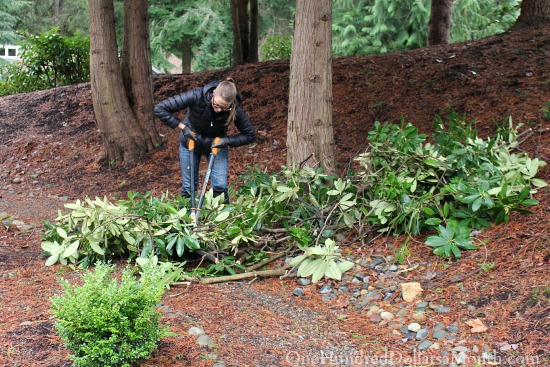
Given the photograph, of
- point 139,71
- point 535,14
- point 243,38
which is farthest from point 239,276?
point 243,38

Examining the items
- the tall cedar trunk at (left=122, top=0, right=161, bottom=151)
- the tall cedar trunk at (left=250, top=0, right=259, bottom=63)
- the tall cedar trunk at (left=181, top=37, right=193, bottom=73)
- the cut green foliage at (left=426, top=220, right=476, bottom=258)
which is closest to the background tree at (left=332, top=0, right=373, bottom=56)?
the tall cedar trunk at (left=181, top=37, right=193, bottom=73)

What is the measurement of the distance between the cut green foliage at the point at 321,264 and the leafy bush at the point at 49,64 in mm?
10094

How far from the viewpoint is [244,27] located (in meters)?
12.6

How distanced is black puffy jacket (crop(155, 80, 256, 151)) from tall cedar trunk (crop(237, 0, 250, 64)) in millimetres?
7156

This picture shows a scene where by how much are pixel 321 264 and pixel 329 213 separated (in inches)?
28.9

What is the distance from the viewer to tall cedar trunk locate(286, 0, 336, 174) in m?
5.94

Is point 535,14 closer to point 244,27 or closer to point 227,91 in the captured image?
point 244,27

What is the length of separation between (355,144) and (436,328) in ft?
14.9

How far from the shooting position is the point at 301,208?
553 centimetres

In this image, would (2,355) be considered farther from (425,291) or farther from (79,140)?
(79,140)

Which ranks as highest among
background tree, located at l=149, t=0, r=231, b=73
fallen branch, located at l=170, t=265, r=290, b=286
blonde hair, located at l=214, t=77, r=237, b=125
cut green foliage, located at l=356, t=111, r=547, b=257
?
background tree, located at l=149, t=0, r=231, b=73

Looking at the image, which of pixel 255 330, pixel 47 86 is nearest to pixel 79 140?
pixel 47 86

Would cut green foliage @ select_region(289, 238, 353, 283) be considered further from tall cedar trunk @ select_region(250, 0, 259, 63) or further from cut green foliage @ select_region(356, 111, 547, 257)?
tall cedar trunk @ select_region(250, 0, 259, 63)

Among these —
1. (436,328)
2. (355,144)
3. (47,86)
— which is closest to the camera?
(436,328)
